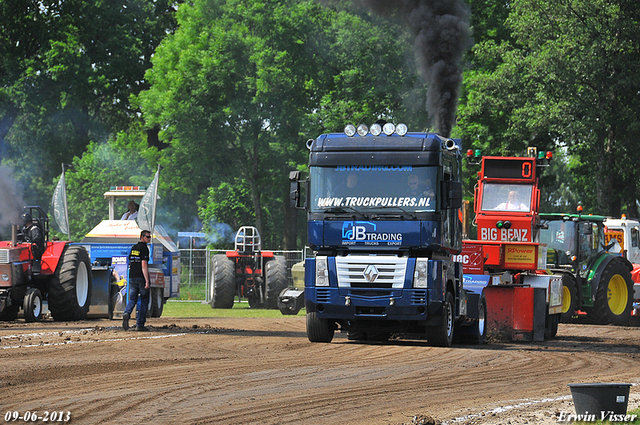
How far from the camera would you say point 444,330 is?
15.1 metres

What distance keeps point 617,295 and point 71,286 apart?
1325cm

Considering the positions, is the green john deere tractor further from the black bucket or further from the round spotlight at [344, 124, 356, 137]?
the black bucket

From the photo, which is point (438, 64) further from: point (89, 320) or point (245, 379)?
point (245, 379)

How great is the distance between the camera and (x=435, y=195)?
14641 millimetres

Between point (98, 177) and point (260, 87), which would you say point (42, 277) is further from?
point (98, 177)

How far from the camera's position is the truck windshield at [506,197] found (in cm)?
2128

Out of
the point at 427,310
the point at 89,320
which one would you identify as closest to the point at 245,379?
the point at 427,310

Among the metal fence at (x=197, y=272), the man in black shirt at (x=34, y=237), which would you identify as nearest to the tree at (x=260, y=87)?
the metal fence at (x=197, y=272)

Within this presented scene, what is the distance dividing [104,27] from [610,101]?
29.5 m

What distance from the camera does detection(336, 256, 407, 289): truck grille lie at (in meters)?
14.6

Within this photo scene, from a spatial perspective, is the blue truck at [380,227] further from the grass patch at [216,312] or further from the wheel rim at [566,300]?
the grass patch at [216,312]

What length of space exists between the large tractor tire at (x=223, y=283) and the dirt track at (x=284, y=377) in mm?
10345

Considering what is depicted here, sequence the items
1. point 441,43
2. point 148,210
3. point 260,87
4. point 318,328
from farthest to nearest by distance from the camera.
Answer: point 260,87 → point 441,43 → point 148,210 → point 318,328

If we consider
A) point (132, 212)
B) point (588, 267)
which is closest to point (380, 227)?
point (132, 212)
